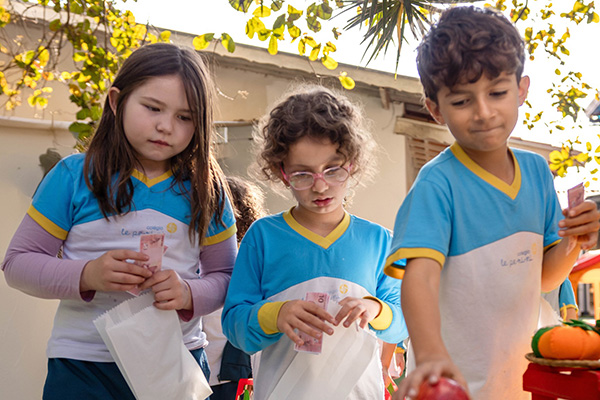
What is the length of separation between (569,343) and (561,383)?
0.30 feet

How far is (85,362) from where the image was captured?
2.01 meters

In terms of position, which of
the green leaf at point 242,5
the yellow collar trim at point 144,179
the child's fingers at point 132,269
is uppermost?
the green leaf at point 242,5

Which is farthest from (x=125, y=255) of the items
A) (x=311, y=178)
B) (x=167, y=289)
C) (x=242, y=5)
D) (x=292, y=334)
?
(x=242, y=5)

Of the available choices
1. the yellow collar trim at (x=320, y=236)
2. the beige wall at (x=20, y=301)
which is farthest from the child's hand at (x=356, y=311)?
the beige wall at (x=20, y=301)

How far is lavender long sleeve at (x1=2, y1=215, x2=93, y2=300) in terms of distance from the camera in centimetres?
198

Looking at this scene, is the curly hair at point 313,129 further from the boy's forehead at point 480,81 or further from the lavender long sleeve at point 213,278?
the boy's forehead at point 480,81

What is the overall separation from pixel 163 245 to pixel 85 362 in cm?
42

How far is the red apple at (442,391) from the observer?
119 cm

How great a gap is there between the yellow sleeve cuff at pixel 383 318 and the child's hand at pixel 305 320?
248 mm

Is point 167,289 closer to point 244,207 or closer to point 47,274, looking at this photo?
point 47,274

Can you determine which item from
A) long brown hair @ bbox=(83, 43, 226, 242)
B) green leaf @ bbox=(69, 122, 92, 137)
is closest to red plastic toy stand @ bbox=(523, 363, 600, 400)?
long brown hair @ bbox=(83, 43, 226, 242)

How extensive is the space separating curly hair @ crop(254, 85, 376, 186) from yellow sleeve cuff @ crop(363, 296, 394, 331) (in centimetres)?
49

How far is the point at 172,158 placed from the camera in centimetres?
227

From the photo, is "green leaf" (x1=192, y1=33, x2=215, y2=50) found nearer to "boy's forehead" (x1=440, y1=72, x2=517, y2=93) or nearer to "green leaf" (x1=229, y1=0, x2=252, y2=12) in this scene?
"green leaf" (x1=229, y1=0, x2=252, y2=12)
